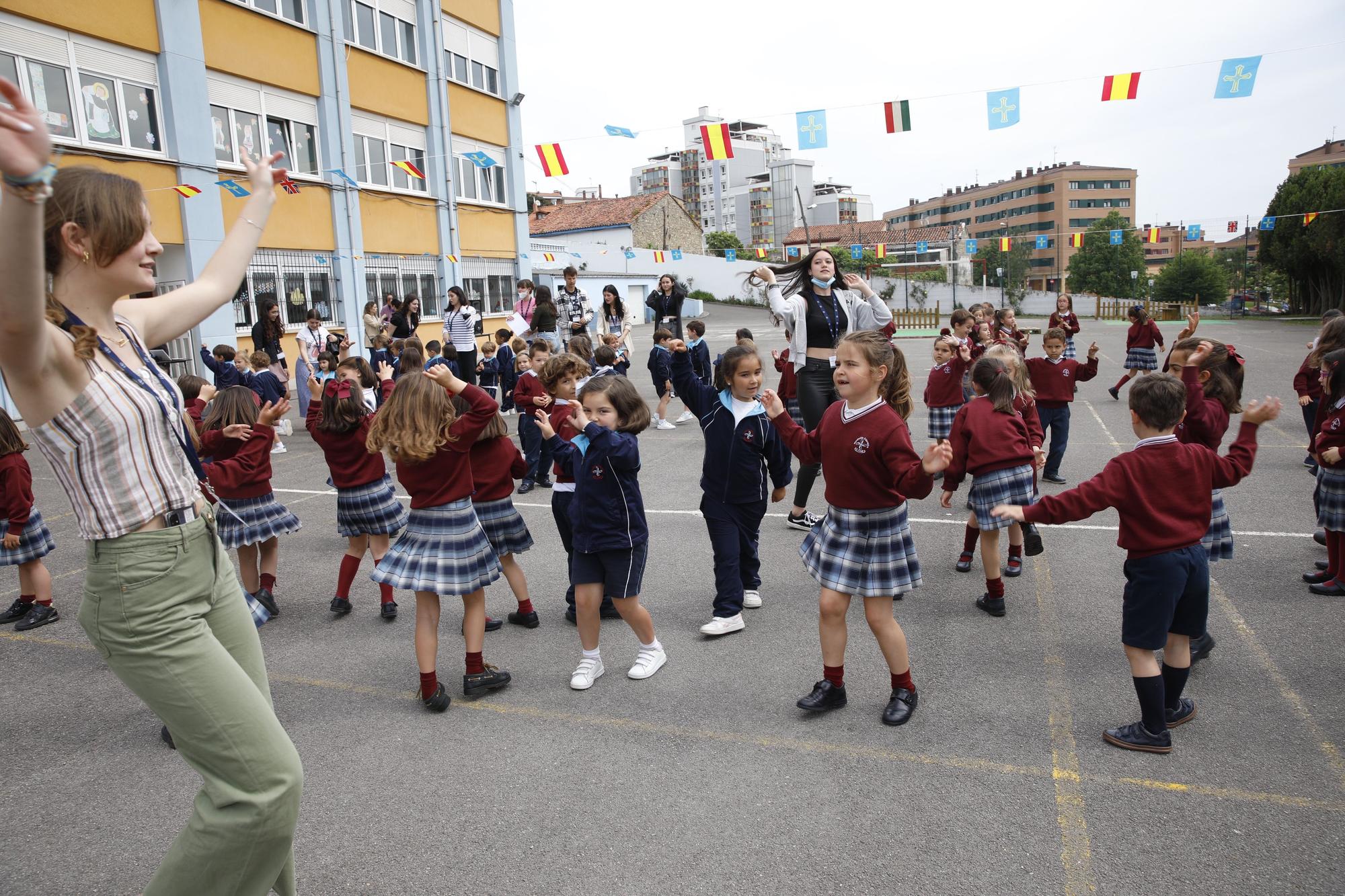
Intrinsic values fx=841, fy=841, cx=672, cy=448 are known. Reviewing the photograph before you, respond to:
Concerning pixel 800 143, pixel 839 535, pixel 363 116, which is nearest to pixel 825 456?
pixel 839 535

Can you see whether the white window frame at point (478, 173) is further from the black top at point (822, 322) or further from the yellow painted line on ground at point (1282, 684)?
the yellow painted line on ground at point (1282, 684)

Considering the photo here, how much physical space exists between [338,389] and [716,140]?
11241 millimetres

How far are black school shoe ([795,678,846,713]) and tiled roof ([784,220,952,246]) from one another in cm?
8695

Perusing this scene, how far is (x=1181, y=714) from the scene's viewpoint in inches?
142

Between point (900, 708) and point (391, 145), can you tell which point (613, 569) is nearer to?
point (900, 708)

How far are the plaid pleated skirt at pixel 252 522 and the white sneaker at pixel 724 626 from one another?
8.65 ft

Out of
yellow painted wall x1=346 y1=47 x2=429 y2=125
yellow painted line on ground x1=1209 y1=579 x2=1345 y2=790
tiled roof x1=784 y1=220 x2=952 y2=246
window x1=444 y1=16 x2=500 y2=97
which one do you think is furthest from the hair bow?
tiled roof x1=784 y1=220 x2=952 y2=246

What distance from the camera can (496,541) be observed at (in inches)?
195

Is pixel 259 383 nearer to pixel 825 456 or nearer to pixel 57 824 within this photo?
pixel 57 824

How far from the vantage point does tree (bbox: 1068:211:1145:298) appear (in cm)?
7881

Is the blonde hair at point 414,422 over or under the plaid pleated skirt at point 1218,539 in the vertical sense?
over

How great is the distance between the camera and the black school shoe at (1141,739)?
338 cm

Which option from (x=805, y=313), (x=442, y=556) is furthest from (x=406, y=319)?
(x=442, y=556)

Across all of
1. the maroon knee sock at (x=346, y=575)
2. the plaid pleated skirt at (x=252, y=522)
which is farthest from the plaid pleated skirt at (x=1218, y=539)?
the plaid pleated skirt at (x=252, y=522)
